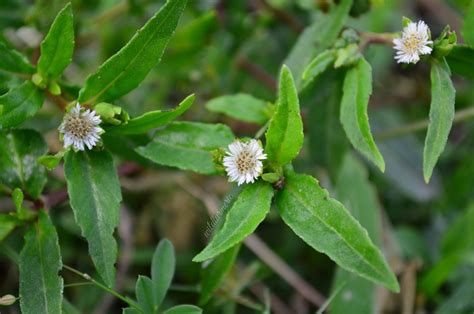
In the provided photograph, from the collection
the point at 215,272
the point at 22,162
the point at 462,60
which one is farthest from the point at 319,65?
the point at 22,162

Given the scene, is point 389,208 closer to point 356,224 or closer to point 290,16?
point 290,16

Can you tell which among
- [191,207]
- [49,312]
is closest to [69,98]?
[49,312]

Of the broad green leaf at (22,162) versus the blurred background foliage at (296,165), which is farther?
the blurred background foliage at (296,165)

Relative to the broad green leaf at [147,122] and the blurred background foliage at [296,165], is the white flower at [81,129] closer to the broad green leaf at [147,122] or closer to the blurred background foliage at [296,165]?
the broad green leaf at [147,122]

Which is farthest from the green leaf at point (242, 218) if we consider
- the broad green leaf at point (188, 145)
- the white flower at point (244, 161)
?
the broad green leaf at point (188, 145)

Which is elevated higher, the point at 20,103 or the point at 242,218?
the point at 20,103

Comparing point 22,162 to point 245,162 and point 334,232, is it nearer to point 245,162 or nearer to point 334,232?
point 245,162
